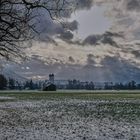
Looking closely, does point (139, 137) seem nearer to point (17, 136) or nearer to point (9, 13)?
point (17, 136)

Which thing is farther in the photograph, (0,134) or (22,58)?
(22,58)

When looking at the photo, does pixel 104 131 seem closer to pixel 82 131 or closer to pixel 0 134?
pixel 82 131

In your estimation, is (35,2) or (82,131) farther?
(35,2)

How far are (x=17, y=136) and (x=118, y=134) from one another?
16.6 ft

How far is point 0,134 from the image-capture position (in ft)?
69.1

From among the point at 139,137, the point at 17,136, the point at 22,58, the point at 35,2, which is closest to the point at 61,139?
the point at 17,136

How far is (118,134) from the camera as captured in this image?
810 inches

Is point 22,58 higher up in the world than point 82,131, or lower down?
higher up

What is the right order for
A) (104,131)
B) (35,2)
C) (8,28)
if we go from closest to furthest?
(104,131)
(35,2)
(8,28)

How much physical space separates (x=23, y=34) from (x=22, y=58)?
559 cm

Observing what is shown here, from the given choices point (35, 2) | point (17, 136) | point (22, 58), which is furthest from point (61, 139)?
point (22, 58)

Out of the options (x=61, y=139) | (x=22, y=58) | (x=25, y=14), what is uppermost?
(x=25, y=14)

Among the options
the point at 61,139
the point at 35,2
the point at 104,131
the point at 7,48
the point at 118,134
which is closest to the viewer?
the point at 61,139

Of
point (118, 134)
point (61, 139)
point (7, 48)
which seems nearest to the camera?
point (61, 139)
